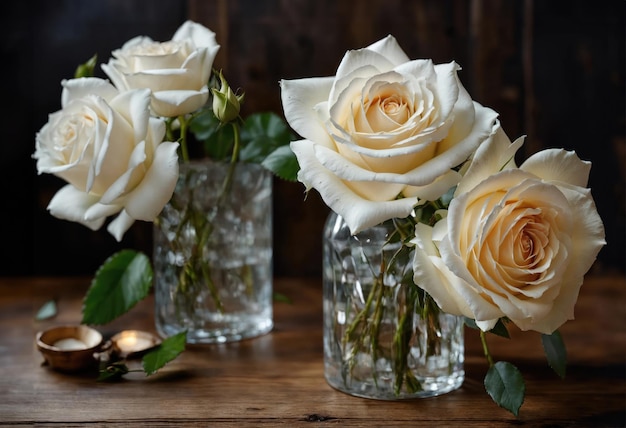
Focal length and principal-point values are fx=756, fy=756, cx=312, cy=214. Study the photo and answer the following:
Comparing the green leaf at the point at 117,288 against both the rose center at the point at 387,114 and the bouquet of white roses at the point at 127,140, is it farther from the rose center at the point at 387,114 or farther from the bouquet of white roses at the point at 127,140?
the rose center at the point at 387,114

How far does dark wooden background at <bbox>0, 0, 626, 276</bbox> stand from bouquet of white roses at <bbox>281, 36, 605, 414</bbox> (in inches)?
25.4

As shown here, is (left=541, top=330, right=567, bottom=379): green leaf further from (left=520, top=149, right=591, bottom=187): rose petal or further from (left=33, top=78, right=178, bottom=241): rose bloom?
(left=33, top=78, right=178, bottom=241): rose bloom

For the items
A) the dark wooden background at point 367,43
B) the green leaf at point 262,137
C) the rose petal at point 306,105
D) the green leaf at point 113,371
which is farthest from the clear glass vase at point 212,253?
the dark wooden background at point 367,43

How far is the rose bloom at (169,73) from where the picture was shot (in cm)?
78

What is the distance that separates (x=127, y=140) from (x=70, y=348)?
0.27m

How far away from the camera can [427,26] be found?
Answer: 1.27 m

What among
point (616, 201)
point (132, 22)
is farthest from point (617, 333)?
point (132, 22)

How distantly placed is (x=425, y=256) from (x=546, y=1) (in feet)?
2.69

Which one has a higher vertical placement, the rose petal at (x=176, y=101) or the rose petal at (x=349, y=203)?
the rose petal at (x=176, y=101)

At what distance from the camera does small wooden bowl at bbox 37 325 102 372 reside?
82 cm

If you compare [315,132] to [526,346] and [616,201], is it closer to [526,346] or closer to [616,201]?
[526,346]

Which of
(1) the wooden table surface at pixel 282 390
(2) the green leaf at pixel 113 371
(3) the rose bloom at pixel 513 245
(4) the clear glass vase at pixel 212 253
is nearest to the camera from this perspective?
(3) the rose bloom at pixel 513 245

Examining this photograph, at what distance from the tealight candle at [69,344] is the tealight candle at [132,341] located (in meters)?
0.04

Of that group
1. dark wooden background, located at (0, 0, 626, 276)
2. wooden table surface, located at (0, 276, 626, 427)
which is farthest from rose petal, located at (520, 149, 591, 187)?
dark wooden background, located at (0, 0, 626, 276)
